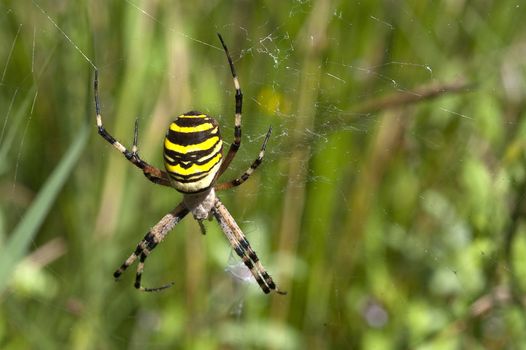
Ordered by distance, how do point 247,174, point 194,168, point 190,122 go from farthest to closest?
point 247,174, point 194,168, point 190,122

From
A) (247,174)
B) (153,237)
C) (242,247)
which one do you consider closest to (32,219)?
(247,174)

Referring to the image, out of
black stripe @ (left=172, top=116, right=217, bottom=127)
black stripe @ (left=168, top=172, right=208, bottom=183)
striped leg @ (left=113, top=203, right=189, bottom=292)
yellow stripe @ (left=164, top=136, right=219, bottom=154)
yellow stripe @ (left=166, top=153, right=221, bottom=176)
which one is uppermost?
black stripe @ (left=172, top=116, right=217, bottom=127)

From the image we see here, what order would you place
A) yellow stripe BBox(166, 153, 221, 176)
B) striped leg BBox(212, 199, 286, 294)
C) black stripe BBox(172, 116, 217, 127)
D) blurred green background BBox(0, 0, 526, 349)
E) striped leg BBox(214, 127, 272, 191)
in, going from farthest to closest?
1. striped leg BBox(212, 199, 286, 294)
2. blurred green background BBox(0, 0, 526, 349)
3. striped leg BBox(214, 127, 272, 191)
4. yellow stripe BBox(166, 153, 221, 176)
5. black stripe BBox(172, 116, 217, 127)

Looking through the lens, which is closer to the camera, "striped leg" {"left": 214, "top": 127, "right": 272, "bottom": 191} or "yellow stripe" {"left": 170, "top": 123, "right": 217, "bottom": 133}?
"yellow stripe" {"left": 170, "top": 123, "right": 217, "bottom": 133}

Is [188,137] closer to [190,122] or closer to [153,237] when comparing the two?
[190,122]

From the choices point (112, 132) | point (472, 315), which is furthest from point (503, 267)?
point (112, 132)

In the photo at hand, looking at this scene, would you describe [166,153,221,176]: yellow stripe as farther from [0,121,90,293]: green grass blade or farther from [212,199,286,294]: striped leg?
[212,199,286,294]: striped leg

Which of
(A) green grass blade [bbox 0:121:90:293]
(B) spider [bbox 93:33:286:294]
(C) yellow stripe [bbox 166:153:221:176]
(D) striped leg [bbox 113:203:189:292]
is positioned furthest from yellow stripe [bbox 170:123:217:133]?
(D) striped leg [bbox 113:203:189:292]

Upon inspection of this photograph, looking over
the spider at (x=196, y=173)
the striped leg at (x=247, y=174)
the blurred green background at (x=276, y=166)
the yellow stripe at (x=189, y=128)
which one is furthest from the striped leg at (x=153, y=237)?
the yellow stripe at (x=189, y=128)
